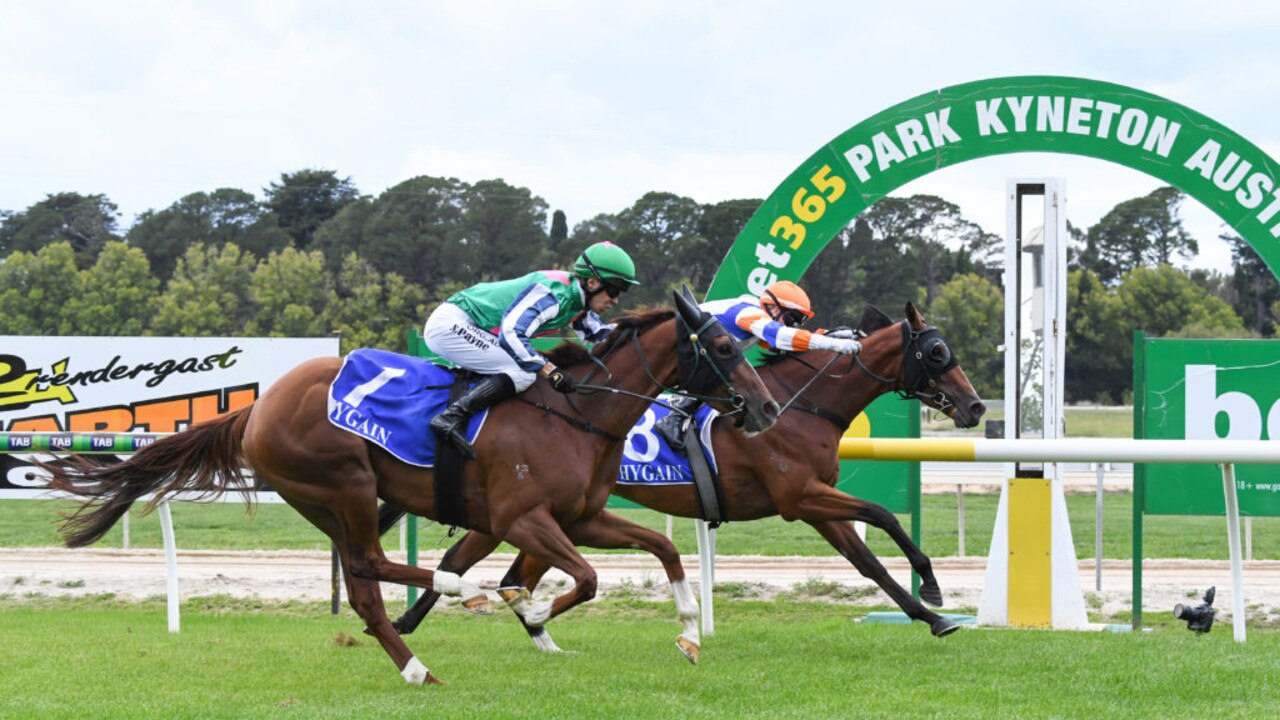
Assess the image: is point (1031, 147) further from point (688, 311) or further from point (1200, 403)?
point (688, 311)

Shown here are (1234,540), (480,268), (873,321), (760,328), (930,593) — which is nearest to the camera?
(1234,540)

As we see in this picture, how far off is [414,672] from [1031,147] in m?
5.04

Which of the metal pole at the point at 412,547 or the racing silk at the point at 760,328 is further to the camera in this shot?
the metal pole at the point at 412,547

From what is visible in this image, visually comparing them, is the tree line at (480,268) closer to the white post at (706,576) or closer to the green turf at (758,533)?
the green turf at (758,533)

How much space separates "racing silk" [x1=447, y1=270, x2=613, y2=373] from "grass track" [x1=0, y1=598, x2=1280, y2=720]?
1.37 m

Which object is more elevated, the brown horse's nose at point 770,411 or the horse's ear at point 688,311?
the horse's ear at point 688,311

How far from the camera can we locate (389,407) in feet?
19.2

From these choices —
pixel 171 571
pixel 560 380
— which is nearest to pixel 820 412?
pixel 560 380

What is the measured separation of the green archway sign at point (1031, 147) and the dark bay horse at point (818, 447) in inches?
62.0

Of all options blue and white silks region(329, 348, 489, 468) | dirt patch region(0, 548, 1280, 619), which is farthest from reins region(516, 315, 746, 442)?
dirt patch region(0, 548, 1280, 619)

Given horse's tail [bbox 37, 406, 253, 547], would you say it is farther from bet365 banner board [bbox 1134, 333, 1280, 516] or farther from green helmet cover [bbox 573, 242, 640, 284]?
bet365 banner board [bbox 1134, 333, 1280, 516]

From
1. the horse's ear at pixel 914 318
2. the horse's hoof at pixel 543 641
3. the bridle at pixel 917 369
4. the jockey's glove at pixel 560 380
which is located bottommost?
the horse's hoof at pixel 543 641

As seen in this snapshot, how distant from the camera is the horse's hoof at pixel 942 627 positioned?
660cm

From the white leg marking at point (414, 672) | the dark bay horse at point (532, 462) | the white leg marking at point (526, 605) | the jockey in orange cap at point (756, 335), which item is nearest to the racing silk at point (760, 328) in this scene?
the jockey in orange cap at point (756, 335)
